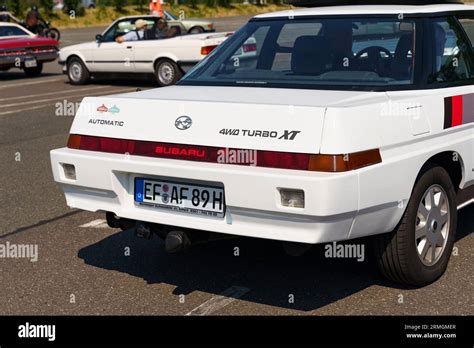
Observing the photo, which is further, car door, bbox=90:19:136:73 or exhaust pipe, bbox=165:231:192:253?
car door, bbox=90:19:136:73

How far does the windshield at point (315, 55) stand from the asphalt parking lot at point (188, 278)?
111cm

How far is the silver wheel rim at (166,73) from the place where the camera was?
15731 mm

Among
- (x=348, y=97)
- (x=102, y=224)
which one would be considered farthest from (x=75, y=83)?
(x=348, y=97)

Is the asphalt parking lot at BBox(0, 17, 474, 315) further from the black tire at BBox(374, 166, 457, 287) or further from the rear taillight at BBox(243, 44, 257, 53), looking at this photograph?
the rear taillight at BBox(243, 44, 257, 53)

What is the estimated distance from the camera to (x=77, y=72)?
1744cm

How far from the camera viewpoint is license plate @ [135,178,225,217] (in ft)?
14.3

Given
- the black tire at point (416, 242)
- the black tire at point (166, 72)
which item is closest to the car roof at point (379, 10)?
the black tire at point (416, 242)

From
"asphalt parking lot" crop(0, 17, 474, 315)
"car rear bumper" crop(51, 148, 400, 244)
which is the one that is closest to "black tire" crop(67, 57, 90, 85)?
"asphalt parking lot" crop(0, 17, 474, 315)

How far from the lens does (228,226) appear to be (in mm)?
4316

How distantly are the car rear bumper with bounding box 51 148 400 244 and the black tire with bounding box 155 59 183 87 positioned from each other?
1098 cm

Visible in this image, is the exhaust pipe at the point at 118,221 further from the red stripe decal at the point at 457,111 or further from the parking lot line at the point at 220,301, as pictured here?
the red stripe decal at the point at 457,111

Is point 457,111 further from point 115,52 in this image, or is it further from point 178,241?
point 115,52

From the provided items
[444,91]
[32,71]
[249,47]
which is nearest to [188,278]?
[249,47]

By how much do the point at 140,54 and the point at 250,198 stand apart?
1245cm
